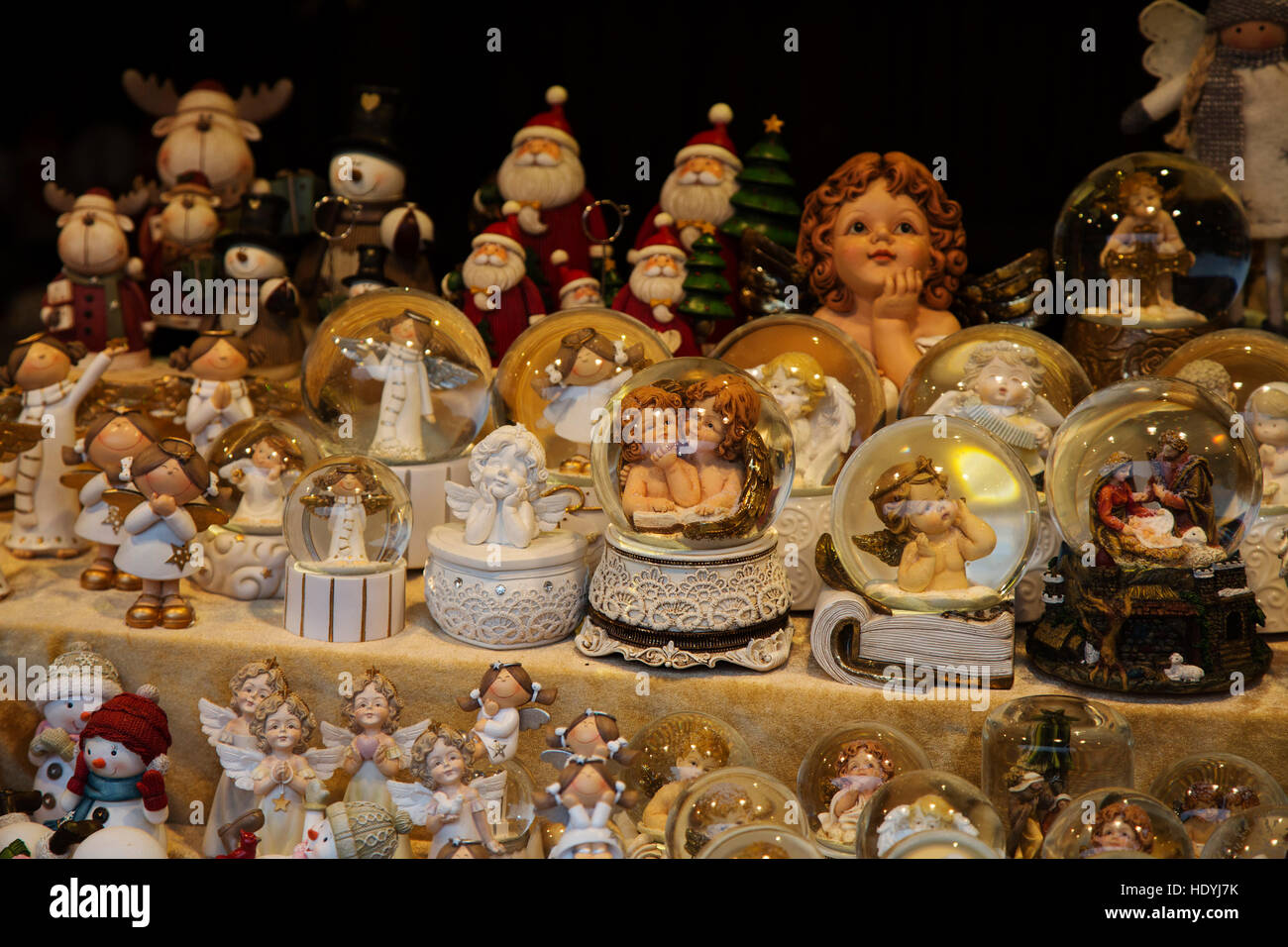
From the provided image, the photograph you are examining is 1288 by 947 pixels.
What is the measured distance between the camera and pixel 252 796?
4.02m

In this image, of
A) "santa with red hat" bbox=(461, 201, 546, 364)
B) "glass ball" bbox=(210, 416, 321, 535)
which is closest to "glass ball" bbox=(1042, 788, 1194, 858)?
"glass ball" bbox=(210, 416, 321, 535)

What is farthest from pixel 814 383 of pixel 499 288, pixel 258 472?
pixel 258 472

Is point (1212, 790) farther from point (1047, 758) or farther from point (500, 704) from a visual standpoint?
point (500, 704)

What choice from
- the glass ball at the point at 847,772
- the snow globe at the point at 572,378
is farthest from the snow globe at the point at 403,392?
the glass ball at the point at 847,772

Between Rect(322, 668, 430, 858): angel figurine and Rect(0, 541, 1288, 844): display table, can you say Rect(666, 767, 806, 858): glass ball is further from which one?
Rect(322, 668, 430, 858): angel figurine

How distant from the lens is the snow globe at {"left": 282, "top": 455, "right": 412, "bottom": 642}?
4336mm

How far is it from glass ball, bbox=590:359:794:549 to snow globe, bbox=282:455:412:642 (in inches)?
27.6

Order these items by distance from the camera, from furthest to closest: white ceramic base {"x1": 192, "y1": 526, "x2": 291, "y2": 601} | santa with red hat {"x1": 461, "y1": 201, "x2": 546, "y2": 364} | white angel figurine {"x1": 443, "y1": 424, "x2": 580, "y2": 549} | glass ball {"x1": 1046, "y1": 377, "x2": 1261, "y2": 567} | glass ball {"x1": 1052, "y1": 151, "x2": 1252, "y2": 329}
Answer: santa with red hat {"x1": 461, "y1": 201, "x2": 546, "y2": 364} → glass ball {"x1": 1052, "y1": 151, "x2": 1252, "y2": 329} → white ceramic base {"x1": 192, "y1": 526, "x2": 291, "y2": 601} → white angel figurine {"x1": 443, "y1": 424, "x2": 580, "y2": 549} → glass ball {"x1": 1046, "y1": 377, "x2": 1261, "y2": 567}

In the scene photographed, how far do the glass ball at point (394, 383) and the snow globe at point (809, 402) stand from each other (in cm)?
92

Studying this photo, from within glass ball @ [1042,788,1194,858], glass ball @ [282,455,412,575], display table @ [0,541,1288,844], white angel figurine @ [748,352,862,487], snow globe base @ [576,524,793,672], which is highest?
white angel figurine @ [748,352,862,487]

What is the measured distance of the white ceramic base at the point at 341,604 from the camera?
4.34 m

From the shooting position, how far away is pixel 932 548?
4113 mm

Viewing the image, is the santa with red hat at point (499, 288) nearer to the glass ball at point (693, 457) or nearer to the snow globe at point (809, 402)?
the snow globe at point (809, 402)
